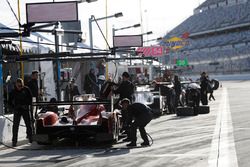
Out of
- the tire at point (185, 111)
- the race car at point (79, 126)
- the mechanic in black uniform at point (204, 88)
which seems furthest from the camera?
the mechanic in black uniform at point (204, 88)

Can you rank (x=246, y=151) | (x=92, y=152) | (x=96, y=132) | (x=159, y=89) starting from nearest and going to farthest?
(x=246, y=151), (x=92, y=152), (x=96, y=132), (x=159, y=89)

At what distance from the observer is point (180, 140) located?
423 inches

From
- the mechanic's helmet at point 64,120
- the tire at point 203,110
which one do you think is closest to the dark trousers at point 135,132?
the mechanic's helmet at point 64,120

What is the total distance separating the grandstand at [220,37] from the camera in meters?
81.9

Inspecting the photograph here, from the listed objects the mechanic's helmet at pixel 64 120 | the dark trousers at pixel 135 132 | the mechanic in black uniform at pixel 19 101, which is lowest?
the dark trousers at pixel 135 132

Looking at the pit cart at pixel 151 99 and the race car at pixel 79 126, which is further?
the pit cart at pixel 151 99

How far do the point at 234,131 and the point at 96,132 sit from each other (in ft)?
12.6

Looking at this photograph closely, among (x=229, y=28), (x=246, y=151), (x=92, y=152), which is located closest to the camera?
(x=246, y=151)

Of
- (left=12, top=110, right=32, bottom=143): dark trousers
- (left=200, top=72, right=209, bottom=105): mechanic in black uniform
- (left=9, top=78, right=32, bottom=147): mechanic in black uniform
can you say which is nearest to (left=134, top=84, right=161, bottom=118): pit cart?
(left=200, top=72, right=209, bottom=105): mechanic in black uniform

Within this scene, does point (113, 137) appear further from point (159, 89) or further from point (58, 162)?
point (159, 89)

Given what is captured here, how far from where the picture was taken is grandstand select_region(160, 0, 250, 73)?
8194 cm

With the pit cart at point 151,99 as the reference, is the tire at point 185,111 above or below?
below

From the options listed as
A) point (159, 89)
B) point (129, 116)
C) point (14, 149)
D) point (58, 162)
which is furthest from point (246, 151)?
point (159, 89)

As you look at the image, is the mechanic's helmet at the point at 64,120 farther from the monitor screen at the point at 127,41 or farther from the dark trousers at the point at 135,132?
the monitor screen at the point at 127,41
